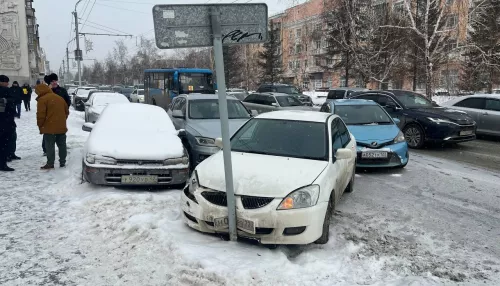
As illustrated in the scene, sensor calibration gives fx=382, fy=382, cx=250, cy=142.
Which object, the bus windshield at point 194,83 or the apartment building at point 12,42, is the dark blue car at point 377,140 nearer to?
the bus windshield at point 194,83

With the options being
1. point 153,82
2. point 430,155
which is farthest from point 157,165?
point 153,82

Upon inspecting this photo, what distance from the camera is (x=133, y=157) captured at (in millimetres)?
5828

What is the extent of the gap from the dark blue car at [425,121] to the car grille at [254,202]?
836cm

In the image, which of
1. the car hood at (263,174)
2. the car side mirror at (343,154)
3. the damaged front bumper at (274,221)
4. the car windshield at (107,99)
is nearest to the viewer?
the damaged front bumper at (274,221)

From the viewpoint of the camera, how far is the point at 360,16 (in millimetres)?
30188

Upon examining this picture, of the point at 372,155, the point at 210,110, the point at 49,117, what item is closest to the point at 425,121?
the point at 372,155

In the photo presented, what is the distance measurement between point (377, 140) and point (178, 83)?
13966 millimetres

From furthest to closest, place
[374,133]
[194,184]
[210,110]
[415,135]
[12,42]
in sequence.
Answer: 1. [12,42]
2. [415,135]
3. [210,110]
4. [374,133]
5. [194,184]

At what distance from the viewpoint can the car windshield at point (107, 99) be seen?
14.5 metres

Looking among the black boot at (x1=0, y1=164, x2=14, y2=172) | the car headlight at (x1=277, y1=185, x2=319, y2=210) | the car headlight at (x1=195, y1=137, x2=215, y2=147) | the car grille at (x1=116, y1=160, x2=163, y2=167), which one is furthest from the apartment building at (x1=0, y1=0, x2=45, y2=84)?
the car headlight at (x1=277, y1=185, x2=319, y2=210)

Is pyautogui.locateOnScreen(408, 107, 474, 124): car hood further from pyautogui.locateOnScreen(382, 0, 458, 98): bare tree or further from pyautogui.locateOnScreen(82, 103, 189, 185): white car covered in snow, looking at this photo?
pyautogui.locateOnScreen(382, 0, 458, 98): bare tree

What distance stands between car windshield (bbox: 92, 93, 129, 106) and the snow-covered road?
8423 millimetres

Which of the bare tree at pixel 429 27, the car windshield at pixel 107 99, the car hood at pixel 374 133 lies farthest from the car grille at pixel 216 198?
the bare tree at pixel 429 27

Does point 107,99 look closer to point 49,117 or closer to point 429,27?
point 49,117
